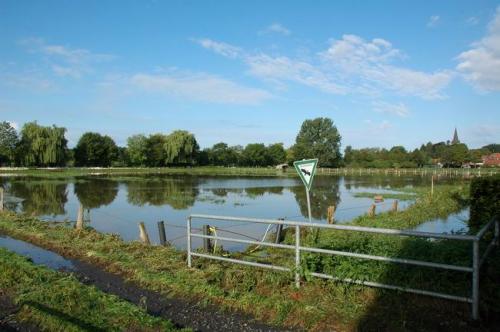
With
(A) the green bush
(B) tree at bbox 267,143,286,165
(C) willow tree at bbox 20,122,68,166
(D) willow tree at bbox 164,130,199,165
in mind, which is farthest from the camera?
(B) tree at bbox 267,143,286,165

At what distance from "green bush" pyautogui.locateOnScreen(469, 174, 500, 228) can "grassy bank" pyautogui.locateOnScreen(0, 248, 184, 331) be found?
9437 millimetres

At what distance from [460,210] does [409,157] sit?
106 metres

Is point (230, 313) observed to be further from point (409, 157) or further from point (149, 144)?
point (409, 157)

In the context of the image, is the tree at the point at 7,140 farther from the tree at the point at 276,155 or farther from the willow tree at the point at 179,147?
the tree at the point at 276,155

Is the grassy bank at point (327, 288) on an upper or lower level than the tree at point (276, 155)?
lower

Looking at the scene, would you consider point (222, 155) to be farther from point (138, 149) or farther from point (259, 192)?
point (259, 192)

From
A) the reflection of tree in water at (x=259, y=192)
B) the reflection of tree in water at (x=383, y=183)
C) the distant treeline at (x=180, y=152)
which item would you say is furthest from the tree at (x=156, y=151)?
the reflection of tree in water at (x=259, y=192)

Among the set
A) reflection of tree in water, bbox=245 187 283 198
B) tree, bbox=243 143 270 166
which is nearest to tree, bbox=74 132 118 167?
tree, bbox=243 143 270 166

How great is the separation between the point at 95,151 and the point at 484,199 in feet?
332

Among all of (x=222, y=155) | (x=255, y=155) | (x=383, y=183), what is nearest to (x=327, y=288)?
(x=383, y=183)

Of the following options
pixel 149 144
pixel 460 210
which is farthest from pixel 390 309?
pixel 149 144

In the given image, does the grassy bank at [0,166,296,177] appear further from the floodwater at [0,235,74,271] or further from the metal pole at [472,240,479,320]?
the metal pole at [472,240,479,320]

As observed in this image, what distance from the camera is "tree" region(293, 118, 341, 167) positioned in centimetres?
11662

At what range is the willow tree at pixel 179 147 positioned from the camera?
9762cm
